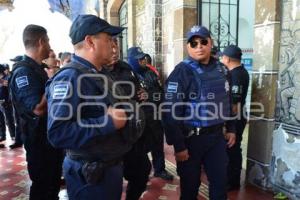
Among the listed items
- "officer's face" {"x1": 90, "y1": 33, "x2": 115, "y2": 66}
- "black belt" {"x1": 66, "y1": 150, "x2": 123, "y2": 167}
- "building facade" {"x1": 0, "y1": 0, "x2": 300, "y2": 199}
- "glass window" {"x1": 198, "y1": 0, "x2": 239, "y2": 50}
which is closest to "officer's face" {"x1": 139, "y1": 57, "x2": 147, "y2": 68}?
"building facade" {"x1": 0, "y1": 0, "x2": 300, "y2": 199}

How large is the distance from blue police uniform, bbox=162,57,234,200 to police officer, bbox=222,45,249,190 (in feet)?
2.82

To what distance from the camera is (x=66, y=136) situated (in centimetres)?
143

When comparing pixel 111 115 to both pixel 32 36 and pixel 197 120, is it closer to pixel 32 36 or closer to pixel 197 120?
pixel 197 120

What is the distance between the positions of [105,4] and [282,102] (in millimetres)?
6541

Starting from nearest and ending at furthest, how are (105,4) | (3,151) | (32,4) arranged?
(3,151)
(105,4)
(32,4)

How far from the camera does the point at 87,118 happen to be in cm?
148

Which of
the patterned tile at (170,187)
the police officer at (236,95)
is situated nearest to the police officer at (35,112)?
the patterned tile at (170,187)

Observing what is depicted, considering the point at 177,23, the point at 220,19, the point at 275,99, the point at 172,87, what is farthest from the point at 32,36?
the point at 220,19

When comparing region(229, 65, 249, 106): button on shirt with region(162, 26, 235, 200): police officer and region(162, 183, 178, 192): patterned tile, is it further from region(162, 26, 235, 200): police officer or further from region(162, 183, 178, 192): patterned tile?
region(162, 183, 178, 192): patterned tile

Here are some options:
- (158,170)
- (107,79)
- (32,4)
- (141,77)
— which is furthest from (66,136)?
(32,4)

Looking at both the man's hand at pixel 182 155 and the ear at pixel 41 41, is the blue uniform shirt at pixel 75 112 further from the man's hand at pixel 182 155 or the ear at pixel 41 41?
the ear at pixel 41 41

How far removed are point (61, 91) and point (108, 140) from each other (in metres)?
0.33

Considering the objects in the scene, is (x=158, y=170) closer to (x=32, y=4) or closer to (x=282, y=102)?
(x=282, y=102)

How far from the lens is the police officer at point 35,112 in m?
2.40
